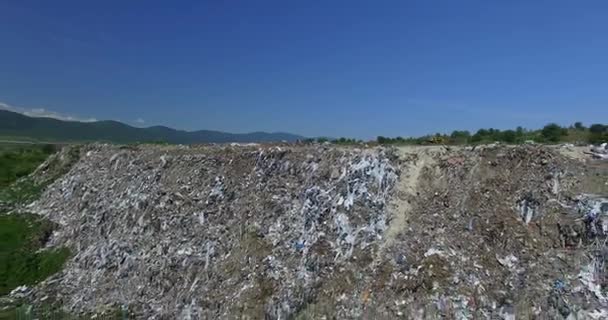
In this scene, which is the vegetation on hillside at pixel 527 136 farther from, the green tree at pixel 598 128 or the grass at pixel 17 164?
the grass at pixel 17 164

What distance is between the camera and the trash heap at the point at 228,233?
1409 centimetres

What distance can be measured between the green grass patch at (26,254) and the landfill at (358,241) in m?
0.96

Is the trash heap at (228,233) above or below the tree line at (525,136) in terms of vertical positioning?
below

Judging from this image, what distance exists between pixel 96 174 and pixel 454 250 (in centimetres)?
1984

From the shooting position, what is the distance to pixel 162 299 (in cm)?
1553

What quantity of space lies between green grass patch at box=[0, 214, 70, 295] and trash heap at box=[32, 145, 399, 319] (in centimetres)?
86

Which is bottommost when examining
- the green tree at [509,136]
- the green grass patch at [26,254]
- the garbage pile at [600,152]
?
the green grass patch at [26,254]

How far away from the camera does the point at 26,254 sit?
69.5 feet

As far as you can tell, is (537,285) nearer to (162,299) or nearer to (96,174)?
(162,299)

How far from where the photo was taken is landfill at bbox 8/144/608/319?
12.1 metres

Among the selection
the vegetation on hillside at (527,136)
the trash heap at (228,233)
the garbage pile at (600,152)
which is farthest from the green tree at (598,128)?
the trash heap at (228,233)

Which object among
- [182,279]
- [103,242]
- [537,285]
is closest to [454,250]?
[537,285]

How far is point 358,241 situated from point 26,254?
50.6ft

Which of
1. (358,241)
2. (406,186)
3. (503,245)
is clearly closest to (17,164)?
(358,241)
